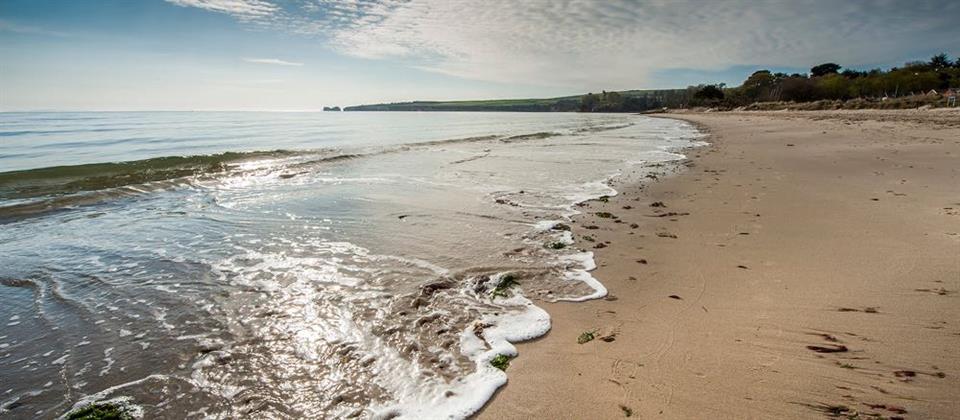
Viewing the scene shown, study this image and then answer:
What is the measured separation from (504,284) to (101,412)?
11.2 ft

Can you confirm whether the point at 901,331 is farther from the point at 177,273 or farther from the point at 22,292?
the point at 22,292

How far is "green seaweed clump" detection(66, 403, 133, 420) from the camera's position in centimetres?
278

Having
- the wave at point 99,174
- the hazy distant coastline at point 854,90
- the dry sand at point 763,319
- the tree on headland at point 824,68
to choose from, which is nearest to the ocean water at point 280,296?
the dry sand at point 763,319

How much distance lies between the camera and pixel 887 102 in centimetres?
4088

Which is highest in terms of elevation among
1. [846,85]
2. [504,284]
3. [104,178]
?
[846,85]

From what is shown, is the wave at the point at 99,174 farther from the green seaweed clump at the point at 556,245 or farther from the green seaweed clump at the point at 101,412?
the green seaweed clump at the point at 556,245

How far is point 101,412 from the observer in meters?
2.81

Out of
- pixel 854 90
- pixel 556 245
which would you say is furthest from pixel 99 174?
pixel 854 90

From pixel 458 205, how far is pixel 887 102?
2061 inches

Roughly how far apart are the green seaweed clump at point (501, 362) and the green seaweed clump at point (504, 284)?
1.17 meters

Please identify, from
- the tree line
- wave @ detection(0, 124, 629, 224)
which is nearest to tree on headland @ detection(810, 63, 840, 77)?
the tree line

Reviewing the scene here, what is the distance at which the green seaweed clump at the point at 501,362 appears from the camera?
125 inches

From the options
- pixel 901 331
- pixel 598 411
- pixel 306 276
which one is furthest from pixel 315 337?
pixel 901 331

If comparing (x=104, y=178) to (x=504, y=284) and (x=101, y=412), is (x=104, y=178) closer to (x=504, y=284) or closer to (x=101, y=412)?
(x=101, y=412)
